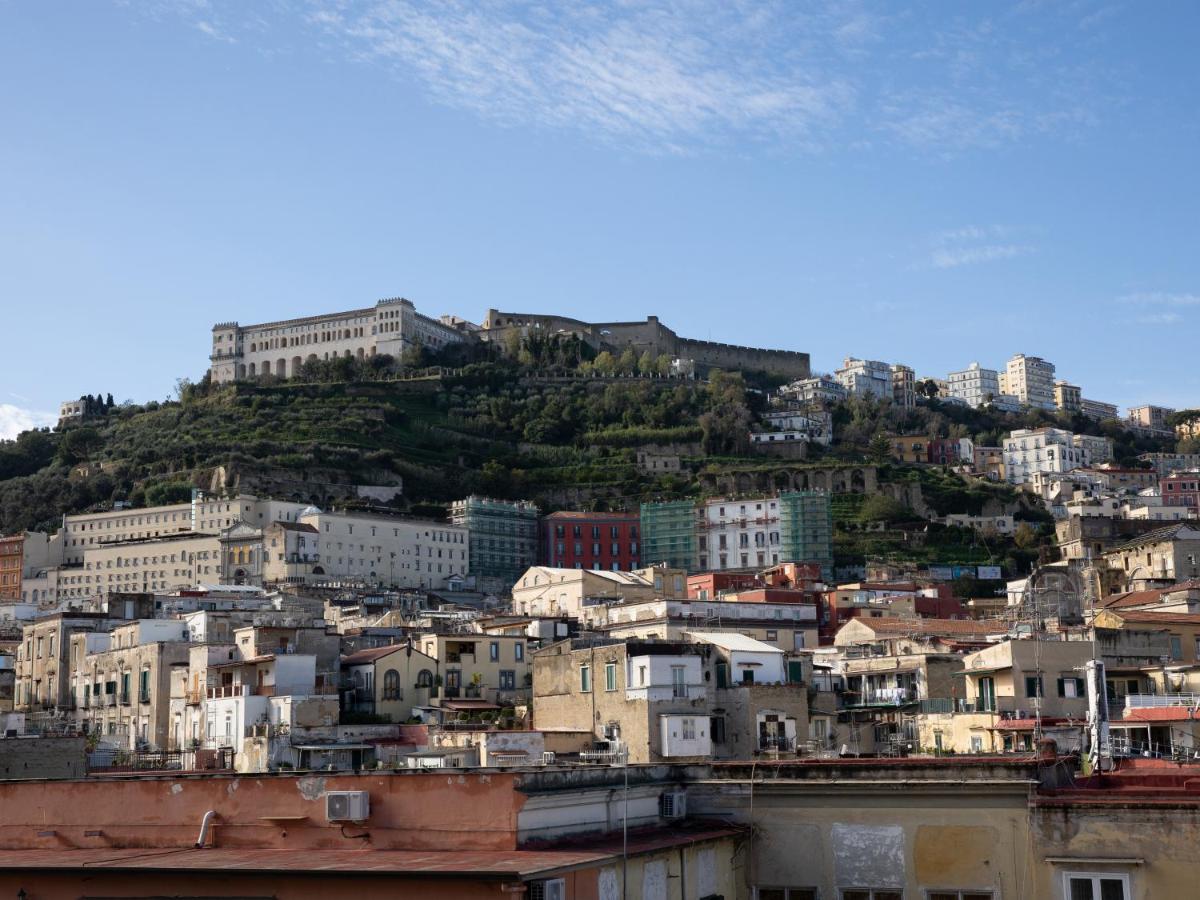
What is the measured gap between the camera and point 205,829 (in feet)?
53.6

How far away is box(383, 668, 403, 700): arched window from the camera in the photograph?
1533 inches

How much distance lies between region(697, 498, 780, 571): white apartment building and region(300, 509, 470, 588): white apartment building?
17.5 meters

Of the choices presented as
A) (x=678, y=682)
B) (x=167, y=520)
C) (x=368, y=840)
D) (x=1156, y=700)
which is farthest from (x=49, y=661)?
(x=167, y=520)

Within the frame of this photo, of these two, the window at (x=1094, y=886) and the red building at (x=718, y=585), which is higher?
the red building at (x=718, y=585)

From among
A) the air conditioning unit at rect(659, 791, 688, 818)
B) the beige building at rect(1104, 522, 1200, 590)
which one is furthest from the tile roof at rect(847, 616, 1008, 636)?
the air conditioning unit at rect(659, 791, 688, 818)

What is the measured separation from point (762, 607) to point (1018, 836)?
42119 mm

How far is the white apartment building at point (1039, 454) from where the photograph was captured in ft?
502

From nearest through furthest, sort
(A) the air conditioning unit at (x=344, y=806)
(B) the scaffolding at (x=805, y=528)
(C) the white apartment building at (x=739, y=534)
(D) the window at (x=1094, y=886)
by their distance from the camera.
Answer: (D) the window at (x=1094, y=886) → (A) the air conditioning unit at (x=344, y=806) → (B) the scaffolding at (x=805, y=528) → (C) the white apartment building at (x=739, y=534)

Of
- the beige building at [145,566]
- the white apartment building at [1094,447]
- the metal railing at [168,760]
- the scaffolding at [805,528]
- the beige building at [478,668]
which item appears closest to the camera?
the metal railing at [168,760]

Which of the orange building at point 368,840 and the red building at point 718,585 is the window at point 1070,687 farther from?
the red building at point 718,585

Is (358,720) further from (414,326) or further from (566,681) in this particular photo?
(414,326)

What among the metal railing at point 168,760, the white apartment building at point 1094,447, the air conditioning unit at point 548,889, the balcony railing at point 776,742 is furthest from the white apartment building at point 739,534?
the air conditioning unit at point 548,889

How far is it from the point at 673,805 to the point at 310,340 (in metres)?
147

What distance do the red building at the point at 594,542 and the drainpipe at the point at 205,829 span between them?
300ft
